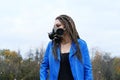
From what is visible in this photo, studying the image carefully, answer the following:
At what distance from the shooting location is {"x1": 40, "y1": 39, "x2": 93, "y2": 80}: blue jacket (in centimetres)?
627

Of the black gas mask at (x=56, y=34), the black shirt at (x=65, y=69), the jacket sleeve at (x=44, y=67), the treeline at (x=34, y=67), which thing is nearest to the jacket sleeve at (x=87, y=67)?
the black shirt at (x=65, y=69)

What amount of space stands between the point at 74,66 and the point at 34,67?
75255mm

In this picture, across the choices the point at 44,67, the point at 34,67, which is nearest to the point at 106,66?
the point at 34,67

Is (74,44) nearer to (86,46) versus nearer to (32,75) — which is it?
(86,46)

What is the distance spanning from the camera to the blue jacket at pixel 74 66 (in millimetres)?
6266

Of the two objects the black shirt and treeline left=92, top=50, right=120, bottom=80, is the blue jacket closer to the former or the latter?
the black shirt

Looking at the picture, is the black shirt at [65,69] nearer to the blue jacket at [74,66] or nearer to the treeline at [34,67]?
the blue jacket at [74,66]

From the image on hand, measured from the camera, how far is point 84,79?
20.7 feet

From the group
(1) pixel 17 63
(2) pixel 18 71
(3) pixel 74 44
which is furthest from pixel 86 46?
(1) pixel 17 63

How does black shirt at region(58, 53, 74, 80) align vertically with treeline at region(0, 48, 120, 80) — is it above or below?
above

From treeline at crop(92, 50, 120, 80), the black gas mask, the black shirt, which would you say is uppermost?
the black gas mask

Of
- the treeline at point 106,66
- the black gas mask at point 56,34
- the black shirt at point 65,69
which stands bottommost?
the treeline at point 106,66

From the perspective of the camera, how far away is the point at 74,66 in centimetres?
625

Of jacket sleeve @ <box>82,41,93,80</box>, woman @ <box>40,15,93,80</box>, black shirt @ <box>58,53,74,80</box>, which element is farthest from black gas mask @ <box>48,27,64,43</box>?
jacket sleeve @ <box>82,41,93,80</box>
